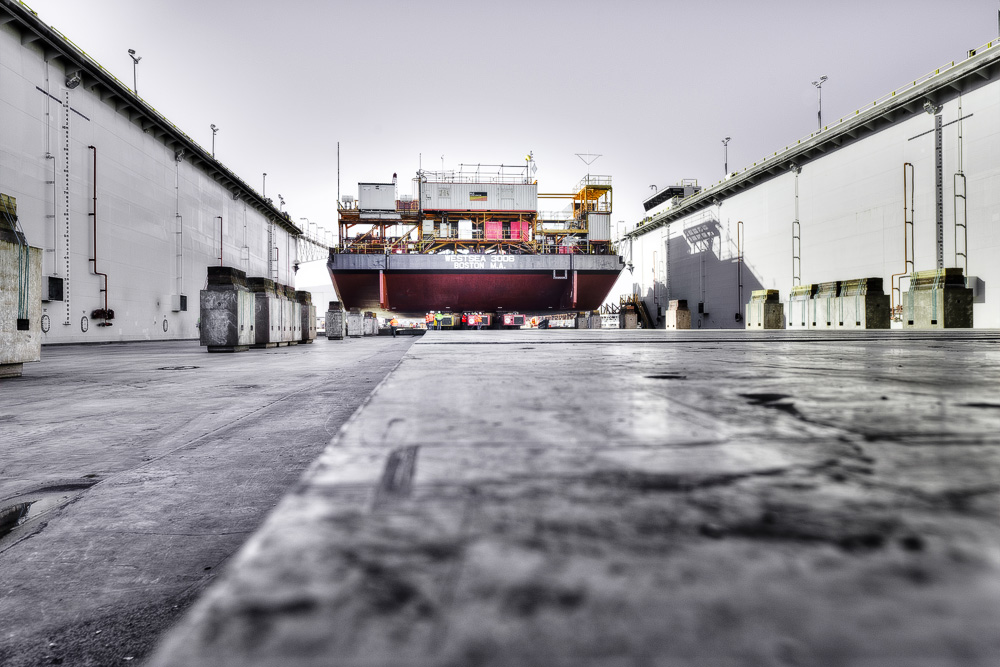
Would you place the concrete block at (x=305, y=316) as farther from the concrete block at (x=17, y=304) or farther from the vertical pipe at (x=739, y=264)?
the vertical pipe at (x=739, y=264)

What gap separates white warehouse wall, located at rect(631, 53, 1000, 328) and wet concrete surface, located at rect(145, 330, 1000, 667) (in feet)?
49.6

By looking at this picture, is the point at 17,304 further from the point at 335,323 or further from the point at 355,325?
the point at 355,325

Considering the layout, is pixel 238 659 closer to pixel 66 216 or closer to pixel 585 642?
pixel 585 642

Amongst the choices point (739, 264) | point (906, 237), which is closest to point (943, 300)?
point (906, 237)

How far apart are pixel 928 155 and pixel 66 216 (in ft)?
71.3

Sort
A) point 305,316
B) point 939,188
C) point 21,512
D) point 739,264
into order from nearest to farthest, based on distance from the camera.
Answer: point 21,512 < point 939,188 < point 305,316 < point 739,264

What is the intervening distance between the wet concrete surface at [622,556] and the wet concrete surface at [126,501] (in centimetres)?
90

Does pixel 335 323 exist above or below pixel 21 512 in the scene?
above

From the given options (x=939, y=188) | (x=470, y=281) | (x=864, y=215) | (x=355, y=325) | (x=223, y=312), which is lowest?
(x=355, y=325)

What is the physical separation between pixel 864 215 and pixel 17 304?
18257 millimetres

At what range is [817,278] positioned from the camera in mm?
16828

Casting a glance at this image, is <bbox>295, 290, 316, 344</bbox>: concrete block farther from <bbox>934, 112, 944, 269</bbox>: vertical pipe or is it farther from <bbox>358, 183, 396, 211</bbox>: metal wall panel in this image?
<bbox>934, 112, 944, 269</bbox>: vertical pipe

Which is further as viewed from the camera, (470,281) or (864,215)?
(470,281)

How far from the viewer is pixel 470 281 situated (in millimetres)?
21484
